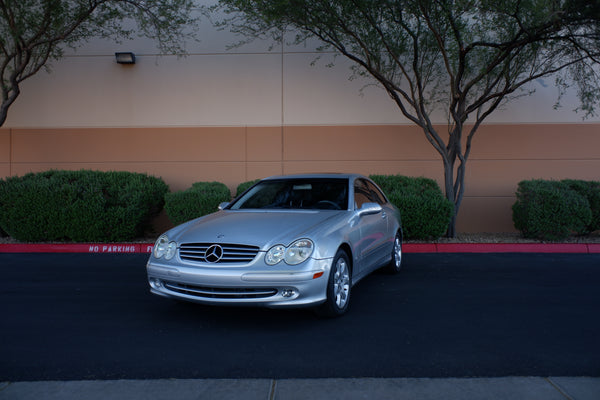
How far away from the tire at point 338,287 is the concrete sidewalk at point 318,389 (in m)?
1.25

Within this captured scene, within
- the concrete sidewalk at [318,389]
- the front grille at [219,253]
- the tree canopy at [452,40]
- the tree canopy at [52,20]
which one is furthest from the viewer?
the tree canopy at [52,20]

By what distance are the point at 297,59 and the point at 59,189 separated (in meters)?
6.07

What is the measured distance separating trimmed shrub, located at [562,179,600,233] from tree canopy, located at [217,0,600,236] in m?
1.51

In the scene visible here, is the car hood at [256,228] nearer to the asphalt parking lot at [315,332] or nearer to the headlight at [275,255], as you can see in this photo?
the headlight at [275,255]

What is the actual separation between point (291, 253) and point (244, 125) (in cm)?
774

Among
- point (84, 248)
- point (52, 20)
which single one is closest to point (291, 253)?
point (84, 248)

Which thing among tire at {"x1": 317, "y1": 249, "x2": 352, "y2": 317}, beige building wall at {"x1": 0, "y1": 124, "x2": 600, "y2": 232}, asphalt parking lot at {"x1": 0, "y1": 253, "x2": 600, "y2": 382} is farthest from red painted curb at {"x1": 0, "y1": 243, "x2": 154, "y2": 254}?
tire at {"x1": 317, "y1": 249, "x2": 352, "y2": 317}

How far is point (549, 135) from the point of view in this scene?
1124 centimetres

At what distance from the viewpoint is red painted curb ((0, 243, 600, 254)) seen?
8914mm

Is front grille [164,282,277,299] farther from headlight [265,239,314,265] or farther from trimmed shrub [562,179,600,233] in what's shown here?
trimmed shrub [562,179,600,233]

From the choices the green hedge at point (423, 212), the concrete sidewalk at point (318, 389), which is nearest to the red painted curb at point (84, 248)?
the green hedge at point (423, 212)

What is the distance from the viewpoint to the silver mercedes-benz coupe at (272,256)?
419cm

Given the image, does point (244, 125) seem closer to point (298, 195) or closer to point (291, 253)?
point (298, 195)

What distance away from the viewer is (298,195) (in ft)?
19.0
